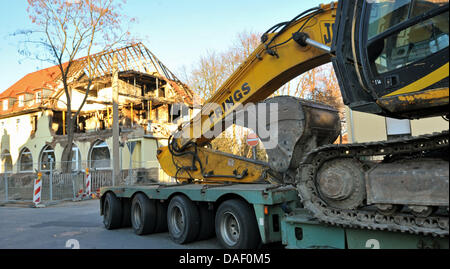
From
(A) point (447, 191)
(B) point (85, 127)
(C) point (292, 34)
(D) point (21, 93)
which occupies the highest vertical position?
(D) point (21, 93)

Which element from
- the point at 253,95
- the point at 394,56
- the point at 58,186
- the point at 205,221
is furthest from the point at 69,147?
the point at 394,56

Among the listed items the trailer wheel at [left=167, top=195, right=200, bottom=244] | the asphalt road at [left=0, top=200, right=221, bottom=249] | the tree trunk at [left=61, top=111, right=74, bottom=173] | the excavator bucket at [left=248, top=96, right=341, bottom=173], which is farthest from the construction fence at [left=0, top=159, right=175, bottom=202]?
the excavator bucket at [left=248, top=96, right=341, bottom=173]

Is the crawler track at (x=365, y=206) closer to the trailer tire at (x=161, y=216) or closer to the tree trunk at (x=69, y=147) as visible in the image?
the trailer tire at (x=161, y=216)

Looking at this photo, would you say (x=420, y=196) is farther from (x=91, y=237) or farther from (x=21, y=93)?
(x=21, y=93)

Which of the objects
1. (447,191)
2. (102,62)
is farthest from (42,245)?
(102,62)

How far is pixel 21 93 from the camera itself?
3862 cm

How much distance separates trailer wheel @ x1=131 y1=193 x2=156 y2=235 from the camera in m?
8.45

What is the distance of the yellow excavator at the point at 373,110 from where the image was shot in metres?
4.04

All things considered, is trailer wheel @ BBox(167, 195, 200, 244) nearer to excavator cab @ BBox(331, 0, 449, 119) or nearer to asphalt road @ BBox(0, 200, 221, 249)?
asphalt road @ BBox(0, 200, 221, 249)

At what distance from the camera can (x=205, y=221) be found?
7453mm

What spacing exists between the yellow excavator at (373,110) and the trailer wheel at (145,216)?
355 centimetres

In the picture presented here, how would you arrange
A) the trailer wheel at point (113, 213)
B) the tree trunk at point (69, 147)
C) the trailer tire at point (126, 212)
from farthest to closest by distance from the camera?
the tree trunk at point (69, 147) → the trailer tire at point (126, 212) → the trailer wheel at point (113, 213)

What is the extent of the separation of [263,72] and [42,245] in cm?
609

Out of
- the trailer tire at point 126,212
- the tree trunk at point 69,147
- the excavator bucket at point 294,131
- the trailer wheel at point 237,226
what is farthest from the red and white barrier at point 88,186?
the excavator bucket at point 294,131
